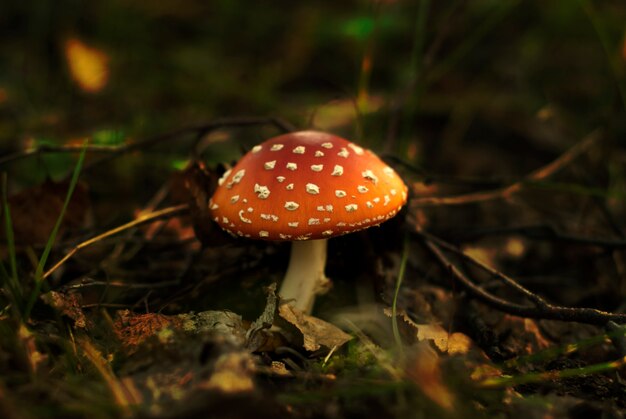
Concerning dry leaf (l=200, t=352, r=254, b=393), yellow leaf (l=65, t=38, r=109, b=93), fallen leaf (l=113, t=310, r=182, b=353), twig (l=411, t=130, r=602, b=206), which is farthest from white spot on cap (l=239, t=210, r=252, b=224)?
yellow leaf (l=65, t=38, r=109, b=93)

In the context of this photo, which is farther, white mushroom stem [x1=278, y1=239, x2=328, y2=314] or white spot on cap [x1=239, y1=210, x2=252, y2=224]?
white mushroom stem [x1=278, y1=239, x2=328, y2=314]

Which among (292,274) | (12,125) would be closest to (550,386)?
(292,274)

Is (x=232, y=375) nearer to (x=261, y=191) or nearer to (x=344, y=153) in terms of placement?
(x=261, y=191)

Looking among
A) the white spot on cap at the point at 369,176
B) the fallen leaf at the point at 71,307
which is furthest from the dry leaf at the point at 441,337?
the fallen leaf at the point at 71,307

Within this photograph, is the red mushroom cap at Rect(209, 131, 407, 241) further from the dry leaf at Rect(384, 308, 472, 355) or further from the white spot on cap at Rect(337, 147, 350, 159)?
the dry leaf at Rect(384, 308, 472, 355)

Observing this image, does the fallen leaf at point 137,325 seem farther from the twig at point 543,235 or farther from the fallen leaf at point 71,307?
the twig at point 543,235

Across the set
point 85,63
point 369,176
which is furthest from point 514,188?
point 85,63
